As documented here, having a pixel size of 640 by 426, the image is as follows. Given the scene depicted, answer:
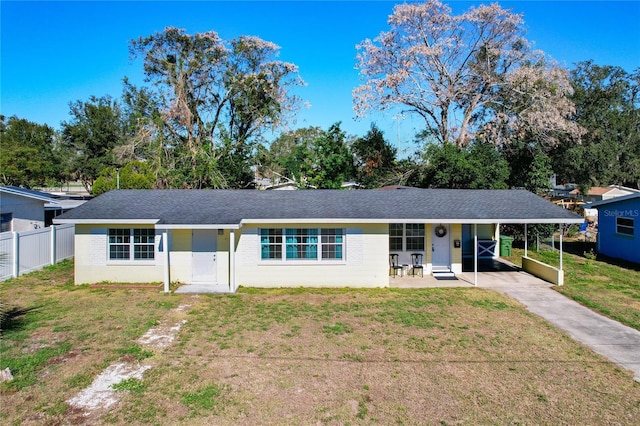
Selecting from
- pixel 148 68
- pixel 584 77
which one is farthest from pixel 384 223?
pixel 584 77

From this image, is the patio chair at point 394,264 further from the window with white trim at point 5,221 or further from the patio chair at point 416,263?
the window with white trim at point 5,221

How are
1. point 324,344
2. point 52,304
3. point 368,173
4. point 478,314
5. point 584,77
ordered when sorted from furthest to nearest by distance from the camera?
1. point 584,77
2. point 368,173
3. point 52,304
4. point 478,314
5. point 324,344

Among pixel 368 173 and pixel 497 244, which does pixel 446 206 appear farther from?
pixel 368 173

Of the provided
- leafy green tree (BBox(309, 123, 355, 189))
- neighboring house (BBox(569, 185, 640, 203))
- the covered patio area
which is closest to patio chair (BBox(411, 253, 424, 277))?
the covered patio area

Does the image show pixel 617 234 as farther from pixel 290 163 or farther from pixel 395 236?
pixel 290 163

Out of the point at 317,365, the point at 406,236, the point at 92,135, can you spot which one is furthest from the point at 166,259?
the point at 92,135

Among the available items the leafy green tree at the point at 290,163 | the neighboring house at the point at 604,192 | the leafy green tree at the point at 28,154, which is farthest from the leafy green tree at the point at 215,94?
the neighboring house at the point at 604,192

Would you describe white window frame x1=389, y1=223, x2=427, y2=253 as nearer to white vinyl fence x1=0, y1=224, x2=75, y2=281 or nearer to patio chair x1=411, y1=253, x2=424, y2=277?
patio chair x1=411, y1=253, x2=424, y2=277
